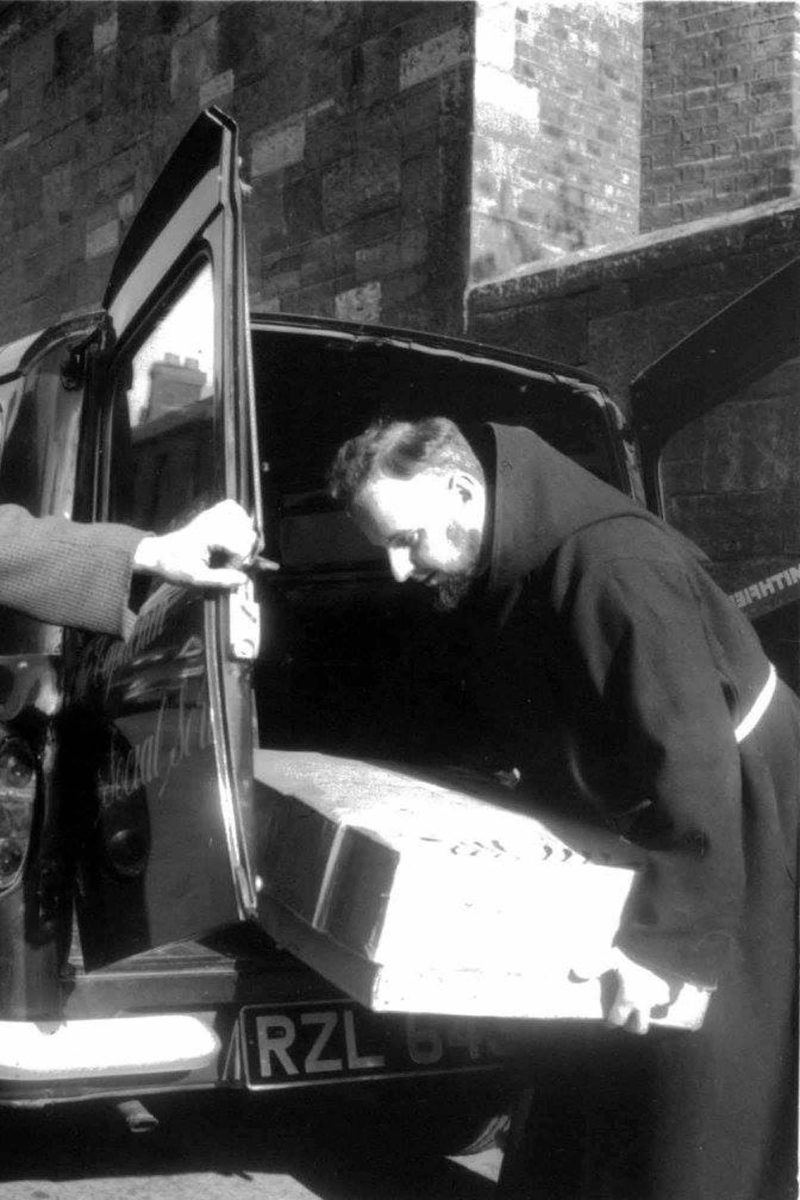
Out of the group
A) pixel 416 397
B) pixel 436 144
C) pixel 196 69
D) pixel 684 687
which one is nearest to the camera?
pixel 684 687

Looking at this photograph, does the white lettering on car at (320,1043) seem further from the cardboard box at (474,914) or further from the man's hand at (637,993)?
the man's hand at (637,993)

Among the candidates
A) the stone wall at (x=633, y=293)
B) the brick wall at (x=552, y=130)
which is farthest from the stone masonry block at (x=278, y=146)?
the stone wall at (x=633, y=293)

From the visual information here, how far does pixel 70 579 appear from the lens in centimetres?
258

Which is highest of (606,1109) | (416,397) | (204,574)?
(416,397)

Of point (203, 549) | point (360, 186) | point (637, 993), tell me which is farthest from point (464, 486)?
point (360, 186)

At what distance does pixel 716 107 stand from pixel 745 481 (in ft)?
9.83

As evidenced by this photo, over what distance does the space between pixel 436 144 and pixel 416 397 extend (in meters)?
3.72

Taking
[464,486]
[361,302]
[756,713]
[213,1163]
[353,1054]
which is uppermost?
[361,302]

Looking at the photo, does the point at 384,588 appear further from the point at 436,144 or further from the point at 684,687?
the point at 436,144

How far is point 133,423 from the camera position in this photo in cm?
329

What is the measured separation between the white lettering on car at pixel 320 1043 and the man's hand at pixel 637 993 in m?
0.98

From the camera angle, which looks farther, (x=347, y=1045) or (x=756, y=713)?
(x=347, y=1045)

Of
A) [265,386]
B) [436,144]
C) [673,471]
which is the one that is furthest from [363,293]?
[265,386]

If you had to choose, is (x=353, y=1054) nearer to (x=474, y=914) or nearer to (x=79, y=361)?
(x=474, y=914)
